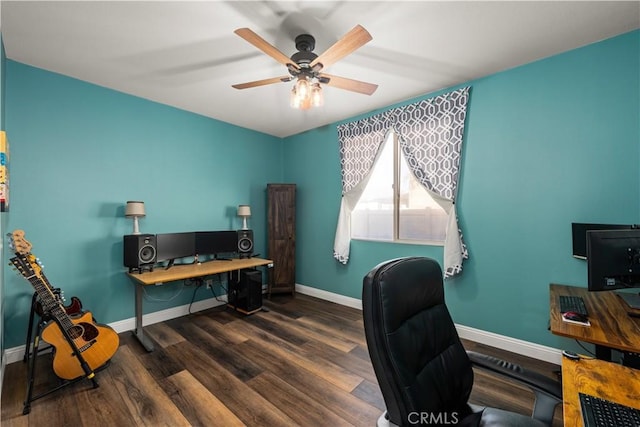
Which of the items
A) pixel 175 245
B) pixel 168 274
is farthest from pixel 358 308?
pixel 175 245

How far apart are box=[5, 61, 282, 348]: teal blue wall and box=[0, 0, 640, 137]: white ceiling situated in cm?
28

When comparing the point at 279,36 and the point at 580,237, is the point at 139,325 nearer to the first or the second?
the point at 279,36

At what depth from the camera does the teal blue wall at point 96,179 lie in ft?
7.45

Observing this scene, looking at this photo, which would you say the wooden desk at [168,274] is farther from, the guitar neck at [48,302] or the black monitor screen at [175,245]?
the guitar neck at [48,302]

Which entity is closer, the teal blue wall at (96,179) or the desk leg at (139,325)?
the teal blue wall at (96,179)

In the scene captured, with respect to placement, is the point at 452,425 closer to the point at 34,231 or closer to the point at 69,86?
the point at 34,231

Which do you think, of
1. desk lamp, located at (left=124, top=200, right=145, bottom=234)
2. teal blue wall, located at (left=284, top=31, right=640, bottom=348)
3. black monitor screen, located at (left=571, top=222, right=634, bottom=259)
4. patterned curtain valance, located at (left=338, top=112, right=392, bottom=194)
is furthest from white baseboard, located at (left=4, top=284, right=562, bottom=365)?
patterned curtain valance, located at (left=338, top=112, right=392, bottom=194)

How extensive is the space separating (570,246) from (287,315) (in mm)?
2843

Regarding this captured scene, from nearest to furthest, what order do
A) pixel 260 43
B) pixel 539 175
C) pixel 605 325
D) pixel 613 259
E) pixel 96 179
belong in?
pixel 605 325 < pixel 613 259 < pixel 260 43 < pixel 539 175 < pixel 96 179

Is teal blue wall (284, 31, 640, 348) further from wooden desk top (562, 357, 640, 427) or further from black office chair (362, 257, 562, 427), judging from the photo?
black office chair (362, 257, 562, 427)

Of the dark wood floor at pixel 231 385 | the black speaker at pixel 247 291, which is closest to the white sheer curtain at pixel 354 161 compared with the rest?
the black speaker at pixel 247 291

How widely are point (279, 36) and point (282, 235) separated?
2646 mm

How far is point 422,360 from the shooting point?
95cm

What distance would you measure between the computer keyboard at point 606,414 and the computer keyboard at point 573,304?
0.92m
